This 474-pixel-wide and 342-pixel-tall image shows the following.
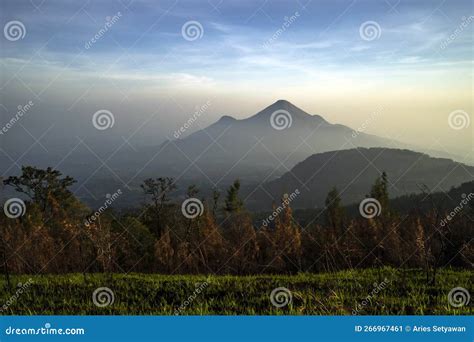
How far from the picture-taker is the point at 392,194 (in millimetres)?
17250

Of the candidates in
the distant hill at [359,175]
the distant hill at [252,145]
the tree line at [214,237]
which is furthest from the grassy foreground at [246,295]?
the distant hill at [359,175]

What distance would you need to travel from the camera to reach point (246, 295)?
9.17 meters

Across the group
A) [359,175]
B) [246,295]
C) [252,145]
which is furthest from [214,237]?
[246,295]

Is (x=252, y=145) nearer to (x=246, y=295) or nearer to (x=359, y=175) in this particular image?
(x=246, y=295)

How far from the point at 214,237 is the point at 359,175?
5.35m

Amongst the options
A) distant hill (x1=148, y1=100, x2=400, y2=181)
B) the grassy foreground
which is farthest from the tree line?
distant hill (x1=148, y1=100, x2=400, y2=181)

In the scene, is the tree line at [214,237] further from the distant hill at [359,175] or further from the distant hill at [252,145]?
the distant hill at [252,145]

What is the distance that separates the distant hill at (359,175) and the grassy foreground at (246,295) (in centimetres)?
452

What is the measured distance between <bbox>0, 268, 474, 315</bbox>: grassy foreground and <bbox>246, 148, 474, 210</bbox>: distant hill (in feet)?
14.8

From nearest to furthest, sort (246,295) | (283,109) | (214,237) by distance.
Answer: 1. (246,295)
2. (283,109)
3. (214,237)

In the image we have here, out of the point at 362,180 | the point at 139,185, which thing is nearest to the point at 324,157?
the point at 362,180

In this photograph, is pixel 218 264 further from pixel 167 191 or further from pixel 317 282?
pixel 317 282
